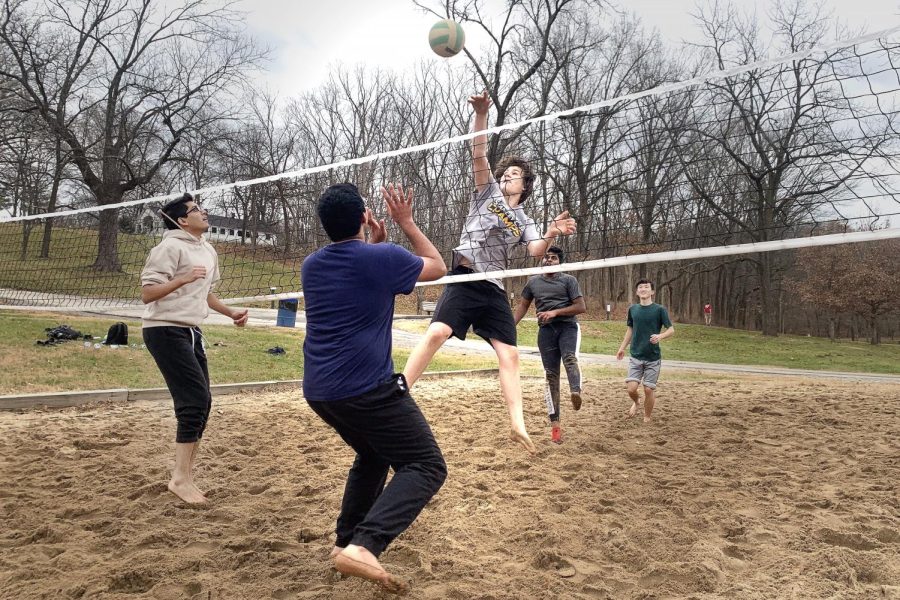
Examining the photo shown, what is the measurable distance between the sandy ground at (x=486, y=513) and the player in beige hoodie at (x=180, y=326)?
0.38 meters

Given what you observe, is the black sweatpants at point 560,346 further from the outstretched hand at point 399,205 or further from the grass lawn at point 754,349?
the grass lawn at point 754,349

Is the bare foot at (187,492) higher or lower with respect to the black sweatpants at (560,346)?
lower

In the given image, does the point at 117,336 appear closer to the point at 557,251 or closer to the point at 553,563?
the point at 557,251

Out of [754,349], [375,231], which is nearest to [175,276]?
[375,231]

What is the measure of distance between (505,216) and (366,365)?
7.01 ft

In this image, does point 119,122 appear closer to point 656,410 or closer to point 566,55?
point 566,55

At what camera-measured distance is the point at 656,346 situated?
6.79 m

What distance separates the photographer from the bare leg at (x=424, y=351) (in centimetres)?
420

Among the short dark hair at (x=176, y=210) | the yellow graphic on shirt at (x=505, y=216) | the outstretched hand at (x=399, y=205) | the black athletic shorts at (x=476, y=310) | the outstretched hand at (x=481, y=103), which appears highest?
the outstretched hand at (x=481, y=103)

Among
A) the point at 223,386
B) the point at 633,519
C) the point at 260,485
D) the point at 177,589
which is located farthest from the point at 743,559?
the point at 223,386

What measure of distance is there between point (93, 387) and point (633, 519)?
6935mm

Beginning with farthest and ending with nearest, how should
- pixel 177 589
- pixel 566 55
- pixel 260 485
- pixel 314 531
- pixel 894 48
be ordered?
pixel 566 55 < pixel 260 485 < pixel 894 48 < pixel 314 531 < pixel 177 589

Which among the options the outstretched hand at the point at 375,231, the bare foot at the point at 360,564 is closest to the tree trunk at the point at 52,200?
the outstretched hand at the point at 375,231

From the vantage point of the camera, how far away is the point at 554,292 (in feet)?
19.5
